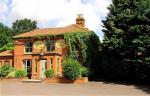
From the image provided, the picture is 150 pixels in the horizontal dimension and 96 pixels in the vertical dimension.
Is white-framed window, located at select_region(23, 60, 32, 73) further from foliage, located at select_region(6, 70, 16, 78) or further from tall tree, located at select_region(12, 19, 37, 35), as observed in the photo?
tall tree, located at select_region(12, 19, 37, 35)

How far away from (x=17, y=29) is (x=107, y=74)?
224 feet

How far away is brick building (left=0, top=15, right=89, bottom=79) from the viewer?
41.2 meters

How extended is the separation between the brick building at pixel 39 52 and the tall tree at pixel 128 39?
24.6 feet

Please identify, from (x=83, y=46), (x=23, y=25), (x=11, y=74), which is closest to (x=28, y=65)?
(x=11, y=74)

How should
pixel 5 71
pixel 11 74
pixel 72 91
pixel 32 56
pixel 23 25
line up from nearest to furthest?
pixel 72 91
pixel 11 74
pixel 5 71
pixel 32 56
pixel 23 25

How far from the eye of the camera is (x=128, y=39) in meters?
32.6

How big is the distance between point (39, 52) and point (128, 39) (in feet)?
46.8

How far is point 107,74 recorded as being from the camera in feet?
125

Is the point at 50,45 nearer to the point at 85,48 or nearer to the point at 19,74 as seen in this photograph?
the point at 85,48

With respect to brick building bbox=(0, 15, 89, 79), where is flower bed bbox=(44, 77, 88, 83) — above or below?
below

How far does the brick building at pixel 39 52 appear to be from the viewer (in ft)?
135

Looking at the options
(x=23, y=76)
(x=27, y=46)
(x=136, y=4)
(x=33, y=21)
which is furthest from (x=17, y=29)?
(x=136, y=4)

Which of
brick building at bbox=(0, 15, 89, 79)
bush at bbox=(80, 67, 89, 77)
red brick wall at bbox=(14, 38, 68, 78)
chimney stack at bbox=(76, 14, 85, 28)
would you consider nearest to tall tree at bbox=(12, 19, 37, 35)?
chimney stack at bbox=(76, 14, 85, 28)

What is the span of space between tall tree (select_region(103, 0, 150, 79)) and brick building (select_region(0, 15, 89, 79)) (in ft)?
24.6
